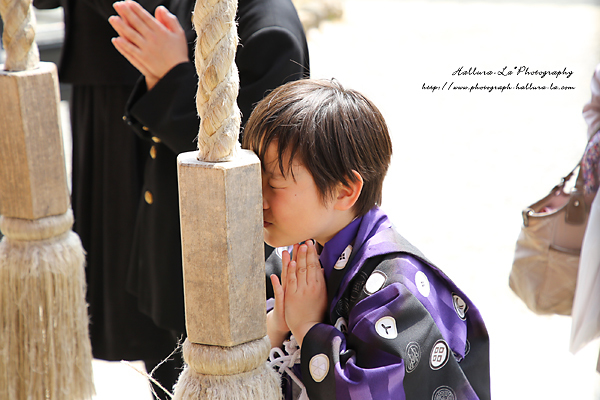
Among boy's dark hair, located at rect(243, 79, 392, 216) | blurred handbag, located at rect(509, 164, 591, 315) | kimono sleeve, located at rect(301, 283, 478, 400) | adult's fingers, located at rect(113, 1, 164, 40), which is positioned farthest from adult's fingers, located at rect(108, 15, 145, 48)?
blurred handbag, located at rect(509, 164, 591, 315)

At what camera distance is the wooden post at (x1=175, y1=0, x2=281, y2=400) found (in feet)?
1.84

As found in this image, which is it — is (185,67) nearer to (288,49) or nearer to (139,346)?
(288,49)

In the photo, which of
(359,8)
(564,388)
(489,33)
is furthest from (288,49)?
(359,8)

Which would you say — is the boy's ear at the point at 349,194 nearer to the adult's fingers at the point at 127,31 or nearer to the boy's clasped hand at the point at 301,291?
the boy's clasped hand at the point at 301,291

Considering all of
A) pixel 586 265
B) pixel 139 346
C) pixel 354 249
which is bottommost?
pixel 139 346

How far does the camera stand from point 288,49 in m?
1.12

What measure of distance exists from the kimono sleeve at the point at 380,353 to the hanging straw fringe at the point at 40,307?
38cm

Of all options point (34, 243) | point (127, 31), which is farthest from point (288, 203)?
point (127, 31)

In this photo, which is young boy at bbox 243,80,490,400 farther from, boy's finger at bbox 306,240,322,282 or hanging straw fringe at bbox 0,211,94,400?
hanging straw fringe at bbox 0,211,94,400

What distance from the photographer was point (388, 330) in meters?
0.71

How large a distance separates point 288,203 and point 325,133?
0.34 ft

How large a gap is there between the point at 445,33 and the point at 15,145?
5.42m

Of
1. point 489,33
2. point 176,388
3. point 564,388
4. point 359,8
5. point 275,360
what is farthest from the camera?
point 359,8

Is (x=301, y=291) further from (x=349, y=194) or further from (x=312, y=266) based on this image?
(x=349, y=194)
